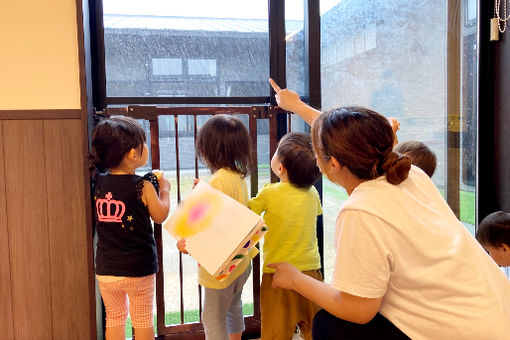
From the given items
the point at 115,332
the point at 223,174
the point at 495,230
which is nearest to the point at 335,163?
the point at 223,174

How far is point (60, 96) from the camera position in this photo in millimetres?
1748

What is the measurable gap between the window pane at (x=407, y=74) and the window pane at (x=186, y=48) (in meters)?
0.33

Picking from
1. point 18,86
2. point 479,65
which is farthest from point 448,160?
point 18,86

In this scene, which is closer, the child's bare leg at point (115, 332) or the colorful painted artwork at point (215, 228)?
the colorful painted artwork at point (215, 228)

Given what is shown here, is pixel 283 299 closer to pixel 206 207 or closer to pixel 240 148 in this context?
pixel 206 207

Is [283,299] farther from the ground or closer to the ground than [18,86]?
closer to the ground

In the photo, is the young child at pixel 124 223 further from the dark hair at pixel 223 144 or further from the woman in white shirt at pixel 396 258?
the woman in white shirt at pixel 396 258

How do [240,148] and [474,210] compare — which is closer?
[240,148]

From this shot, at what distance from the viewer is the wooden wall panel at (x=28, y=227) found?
1752mm

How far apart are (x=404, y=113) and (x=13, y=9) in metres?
1.72

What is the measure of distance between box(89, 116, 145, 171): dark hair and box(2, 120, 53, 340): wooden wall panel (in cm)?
27

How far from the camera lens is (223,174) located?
5.44 ft

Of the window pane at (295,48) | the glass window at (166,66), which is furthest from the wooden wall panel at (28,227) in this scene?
the window pane at (295,48)

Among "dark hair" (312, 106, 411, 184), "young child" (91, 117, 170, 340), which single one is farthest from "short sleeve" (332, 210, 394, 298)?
"young child" (91, 117, 170, 340)
